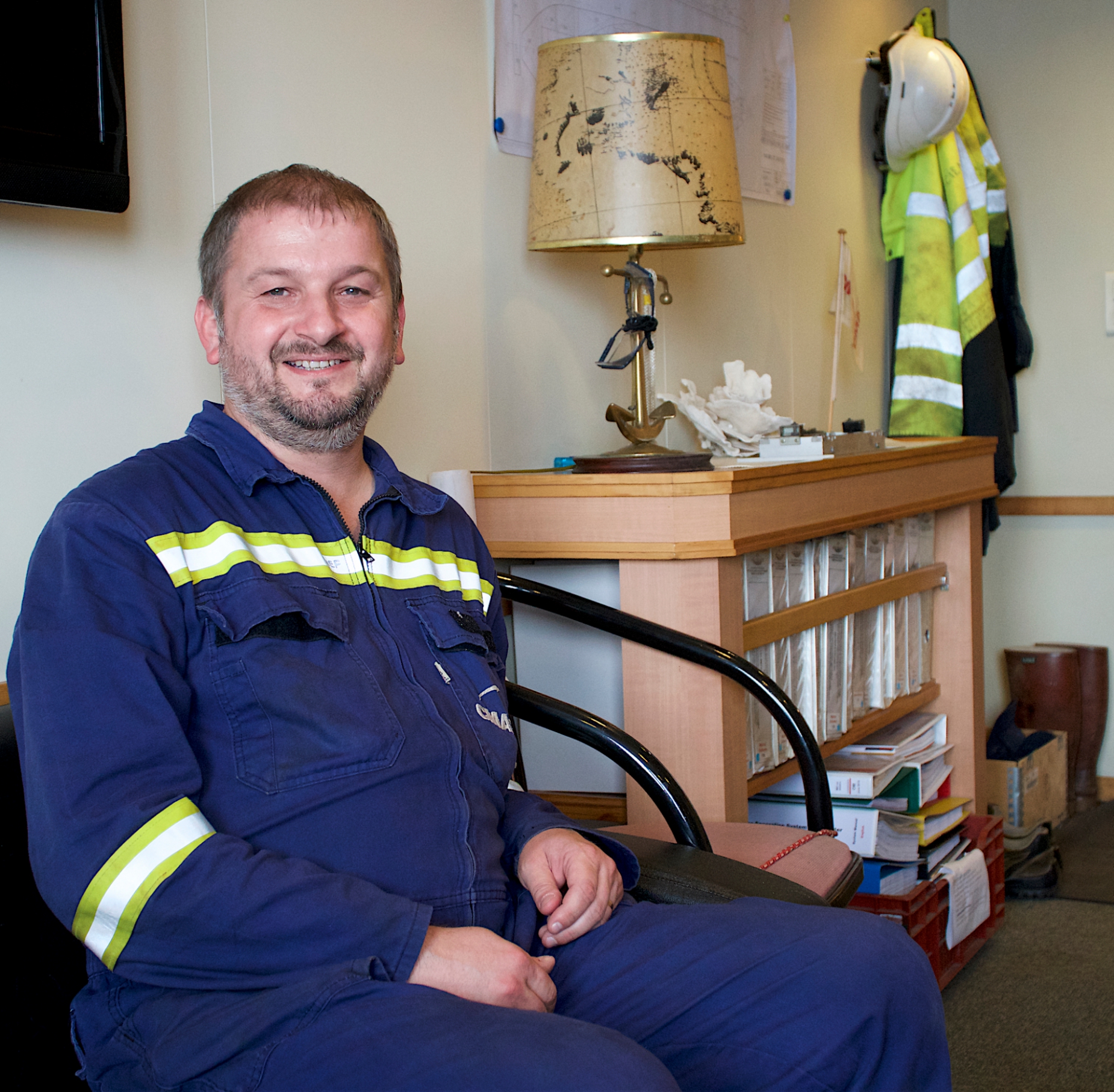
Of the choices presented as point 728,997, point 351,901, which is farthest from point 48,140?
point 728,997

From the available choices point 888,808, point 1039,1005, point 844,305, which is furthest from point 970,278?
point 1039,1005

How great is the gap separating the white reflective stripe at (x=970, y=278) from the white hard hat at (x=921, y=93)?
Result: 366 millimetres

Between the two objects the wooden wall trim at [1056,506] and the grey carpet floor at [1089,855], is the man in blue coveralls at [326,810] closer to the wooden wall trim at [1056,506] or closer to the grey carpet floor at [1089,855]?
the grey carpet floor at [1089,855]

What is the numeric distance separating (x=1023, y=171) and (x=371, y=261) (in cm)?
337

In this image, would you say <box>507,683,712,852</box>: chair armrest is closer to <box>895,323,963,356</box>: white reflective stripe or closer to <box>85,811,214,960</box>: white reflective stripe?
<box>85,811,214,960</box>: white reflective stripe

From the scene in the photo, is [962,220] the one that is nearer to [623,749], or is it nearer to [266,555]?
[623,749]

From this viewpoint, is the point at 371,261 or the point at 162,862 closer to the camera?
the point at 162,862

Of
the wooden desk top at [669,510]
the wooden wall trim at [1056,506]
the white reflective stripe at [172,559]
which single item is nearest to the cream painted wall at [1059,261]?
the wooden wall trim at [1056,506]

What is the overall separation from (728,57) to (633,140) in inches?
40.6

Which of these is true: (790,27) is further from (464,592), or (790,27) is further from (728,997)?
(728,997)

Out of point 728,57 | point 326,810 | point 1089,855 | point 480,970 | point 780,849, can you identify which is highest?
point 728,57

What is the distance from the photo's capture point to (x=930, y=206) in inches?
136

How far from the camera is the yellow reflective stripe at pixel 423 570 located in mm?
1256

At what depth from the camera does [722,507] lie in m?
1.76
